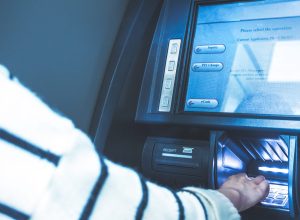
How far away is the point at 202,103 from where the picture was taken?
93 centimetres

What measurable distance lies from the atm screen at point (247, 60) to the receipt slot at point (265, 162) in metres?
0.06

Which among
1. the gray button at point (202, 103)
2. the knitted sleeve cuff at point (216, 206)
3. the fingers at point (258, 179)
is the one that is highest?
the gray button at point (202, 103)

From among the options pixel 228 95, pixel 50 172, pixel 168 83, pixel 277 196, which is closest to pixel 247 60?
pixel 228 95

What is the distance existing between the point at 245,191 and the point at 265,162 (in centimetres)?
13

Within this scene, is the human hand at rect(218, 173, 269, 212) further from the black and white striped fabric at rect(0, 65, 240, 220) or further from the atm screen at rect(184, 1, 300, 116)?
the black and white striped fabric at rect(0, 65, 240, 220)

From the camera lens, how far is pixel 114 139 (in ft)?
3.18

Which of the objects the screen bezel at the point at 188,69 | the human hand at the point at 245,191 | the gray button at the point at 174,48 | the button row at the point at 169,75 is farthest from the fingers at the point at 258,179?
the gray button at the point at 174,48

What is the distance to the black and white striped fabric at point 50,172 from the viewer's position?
42 centimetres

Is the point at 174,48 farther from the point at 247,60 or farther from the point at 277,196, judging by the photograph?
the point at 277,196

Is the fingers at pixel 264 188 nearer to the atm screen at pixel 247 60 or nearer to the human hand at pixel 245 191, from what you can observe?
the human hand at pixel 245 191

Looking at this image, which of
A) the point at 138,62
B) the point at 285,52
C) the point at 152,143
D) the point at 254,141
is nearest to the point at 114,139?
the point at 152,143

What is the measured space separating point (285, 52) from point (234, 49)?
0.36 feet

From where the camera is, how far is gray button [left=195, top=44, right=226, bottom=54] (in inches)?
37.0

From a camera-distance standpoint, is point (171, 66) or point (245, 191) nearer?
point (245, 191)
